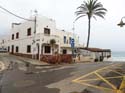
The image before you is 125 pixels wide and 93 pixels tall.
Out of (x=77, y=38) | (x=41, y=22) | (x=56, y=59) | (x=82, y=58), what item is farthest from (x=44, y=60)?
(x=77, y=38)

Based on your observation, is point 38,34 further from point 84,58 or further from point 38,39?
point 84,58

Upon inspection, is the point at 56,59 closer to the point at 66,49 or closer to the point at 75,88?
the point at 66,49

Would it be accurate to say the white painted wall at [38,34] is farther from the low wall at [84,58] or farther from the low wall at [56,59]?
the low wall at [84,58]

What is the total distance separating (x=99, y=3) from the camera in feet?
162

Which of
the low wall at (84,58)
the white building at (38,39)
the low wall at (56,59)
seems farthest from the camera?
the low wall at (84,58)

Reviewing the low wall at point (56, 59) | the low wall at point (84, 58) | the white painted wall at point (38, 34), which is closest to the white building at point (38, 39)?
the white painted wall at point (38, 34)

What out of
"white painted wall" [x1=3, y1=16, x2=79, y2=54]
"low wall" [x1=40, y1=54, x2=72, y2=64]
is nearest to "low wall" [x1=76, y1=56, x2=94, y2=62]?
"white painted wall" [x1=3, y1=16, x2=79, y2=54]

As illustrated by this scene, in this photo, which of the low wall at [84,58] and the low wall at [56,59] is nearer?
the low wall at [56,59]

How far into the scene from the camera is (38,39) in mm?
37406

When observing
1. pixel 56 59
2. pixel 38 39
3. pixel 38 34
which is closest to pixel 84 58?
pixel 38 39

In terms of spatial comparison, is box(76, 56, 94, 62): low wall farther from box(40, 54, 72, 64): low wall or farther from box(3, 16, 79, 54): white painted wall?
box(40, 54, 72, 64): low wall

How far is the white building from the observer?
1489 inches

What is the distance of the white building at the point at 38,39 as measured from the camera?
37812 mm

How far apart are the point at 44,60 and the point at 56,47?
22.4 feet
